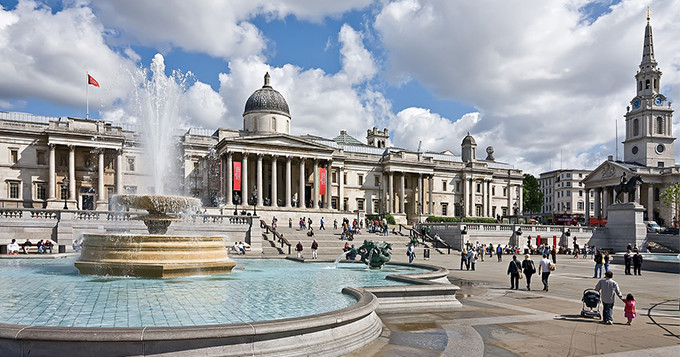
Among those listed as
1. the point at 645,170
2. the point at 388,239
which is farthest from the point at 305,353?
the point at 645,170

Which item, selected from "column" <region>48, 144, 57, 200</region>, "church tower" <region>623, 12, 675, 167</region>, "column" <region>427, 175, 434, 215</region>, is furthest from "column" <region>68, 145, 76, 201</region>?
"church tower" <region>623, 12, 675, 167</region>

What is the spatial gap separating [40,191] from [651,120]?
109m

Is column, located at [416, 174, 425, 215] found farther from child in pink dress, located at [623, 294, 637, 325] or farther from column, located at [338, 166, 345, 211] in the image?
child in pink dress, located at [623, 294, 637, 325]

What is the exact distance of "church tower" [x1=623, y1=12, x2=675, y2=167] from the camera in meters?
96.9

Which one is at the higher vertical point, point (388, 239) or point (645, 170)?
point (645, 170)

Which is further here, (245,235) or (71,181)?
(71,181)

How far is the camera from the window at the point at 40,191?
5612 cm

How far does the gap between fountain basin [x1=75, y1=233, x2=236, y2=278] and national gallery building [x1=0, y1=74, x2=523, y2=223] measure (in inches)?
1361

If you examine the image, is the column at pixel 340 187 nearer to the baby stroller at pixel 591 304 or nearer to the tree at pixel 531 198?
the tree at pixel 531 198

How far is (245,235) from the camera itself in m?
37.1

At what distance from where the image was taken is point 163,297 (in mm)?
11266

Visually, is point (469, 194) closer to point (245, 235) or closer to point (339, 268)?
point (245, 235)

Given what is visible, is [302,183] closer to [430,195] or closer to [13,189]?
[430,195]

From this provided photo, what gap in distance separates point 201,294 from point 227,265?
415 centimetres
